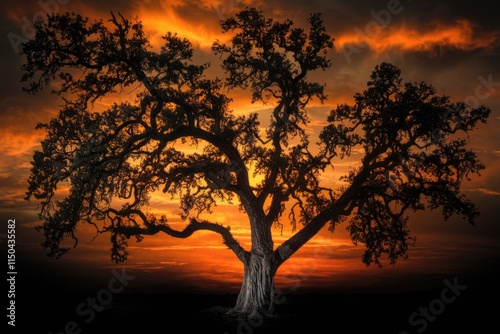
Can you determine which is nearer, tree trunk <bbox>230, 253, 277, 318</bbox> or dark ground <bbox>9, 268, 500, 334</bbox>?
dark ground <bbox>9, 268, 500, 334</bbox>

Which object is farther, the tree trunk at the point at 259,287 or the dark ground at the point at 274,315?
the tree trunk at the point at 259,287

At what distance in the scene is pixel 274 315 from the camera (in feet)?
88.2

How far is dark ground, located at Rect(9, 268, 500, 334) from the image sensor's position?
23.4 m

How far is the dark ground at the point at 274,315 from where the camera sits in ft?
76.6

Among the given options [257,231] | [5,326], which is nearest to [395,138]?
[257,231]

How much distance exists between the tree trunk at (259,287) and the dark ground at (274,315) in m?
0.97

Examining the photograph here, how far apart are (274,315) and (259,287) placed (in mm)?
1683

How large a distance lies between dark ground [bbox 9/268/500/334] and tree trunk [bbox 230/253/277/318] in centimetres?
97

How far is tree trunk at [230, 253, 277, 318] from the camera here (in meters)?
26.9

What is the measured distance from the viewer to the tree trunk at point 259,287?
88.1 feet

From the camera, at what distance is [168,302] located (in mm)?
33500

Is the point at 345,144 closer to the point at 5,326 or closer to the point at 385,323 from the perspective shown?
the point at 385,323

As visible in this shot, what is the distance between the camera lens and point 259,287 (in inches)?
1062

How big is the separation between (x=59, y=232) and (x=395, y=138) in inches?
686
